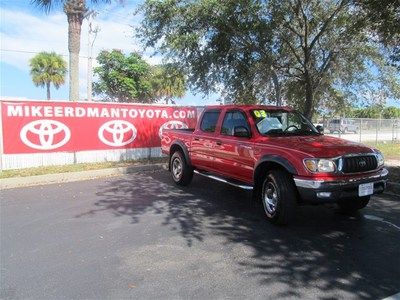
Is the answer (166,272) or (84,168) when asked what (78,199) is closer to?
(84,168)

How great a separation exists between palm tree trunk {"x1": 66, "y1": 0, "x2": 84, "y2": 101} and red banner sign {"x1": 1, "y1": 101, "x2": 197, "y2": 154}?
2161mm

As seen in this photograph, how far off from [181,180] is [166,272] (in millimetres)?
4975

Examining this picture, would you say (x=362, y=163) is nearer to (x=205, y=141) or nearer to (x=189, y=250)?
(x=189, y=250)

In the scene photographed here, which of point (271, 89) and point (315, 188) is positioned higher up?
point (271, 89)

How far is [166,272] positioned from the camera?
15.7ft

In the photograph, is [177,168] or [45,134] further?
[45,134]

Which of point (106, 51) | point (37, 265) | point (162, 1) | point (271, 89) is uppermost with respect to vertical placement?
point (106, 51)

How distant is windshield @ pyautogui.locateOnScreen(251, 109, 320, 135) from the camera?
762cm

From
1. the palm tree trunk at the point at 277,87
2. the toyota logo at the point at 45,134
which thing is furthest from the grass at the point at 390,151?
the toyota logo at the point at 45,134

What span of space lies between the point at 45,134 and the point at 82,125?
1.11m

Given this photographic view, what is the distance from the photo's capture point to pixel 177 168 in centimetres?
1002

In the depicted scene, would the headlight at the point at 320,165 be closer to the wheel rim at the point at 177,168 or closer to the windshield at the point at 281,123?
the windshield at the point at 281,123

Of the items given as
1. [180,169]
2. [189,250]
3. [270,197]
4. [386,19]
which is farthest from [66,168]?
[386,19]

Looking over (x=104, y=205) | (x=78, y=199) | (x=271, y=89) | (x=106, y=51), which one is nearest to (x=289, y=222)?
(x=104, y=205)
